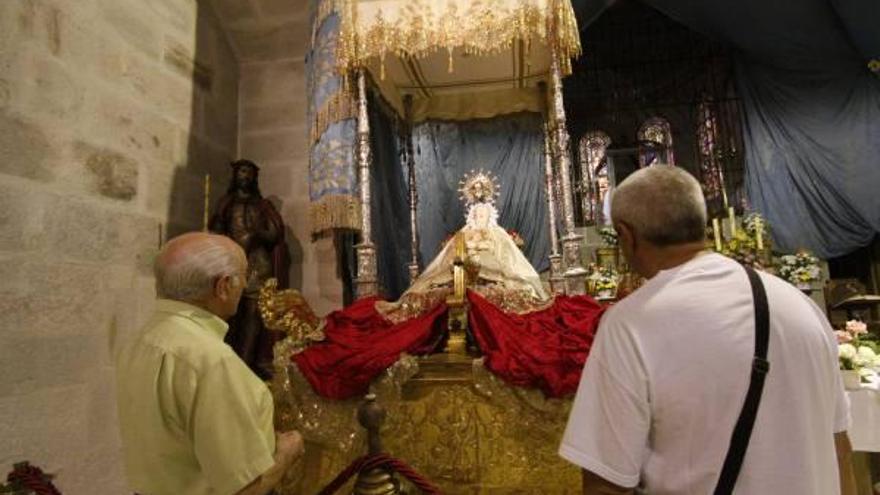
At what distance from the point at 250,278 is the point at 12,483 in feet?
9.92

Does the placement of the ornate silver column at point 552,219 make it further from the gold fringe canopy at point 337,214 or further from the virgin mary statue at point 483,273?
the gold fringe canopy at point 337,214

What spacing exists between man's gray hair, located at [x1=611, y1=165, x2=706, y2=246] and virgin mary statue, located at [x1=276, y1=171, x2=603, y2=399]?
1886mm

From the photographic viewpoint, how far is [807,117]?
6723mm

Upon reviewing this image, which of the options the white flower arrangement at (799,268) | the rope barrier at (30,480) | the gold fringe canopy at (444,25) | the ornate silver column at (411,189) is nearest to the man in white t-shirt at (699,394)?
the rope barrier at (30,480)

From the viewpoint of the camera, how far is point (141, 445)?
5.09 ft

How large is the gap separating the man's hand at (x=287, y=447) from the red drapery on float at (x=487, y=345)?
153cm

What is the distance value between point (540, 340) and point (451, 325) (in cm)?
64

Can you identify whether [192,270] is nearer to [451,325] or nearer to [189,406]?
[189,406]

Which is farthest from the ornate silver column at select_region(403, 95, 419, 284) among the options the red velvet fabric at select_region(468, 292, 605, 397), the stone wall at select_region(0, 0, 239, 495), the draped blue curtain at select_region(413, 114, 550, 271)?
the stone wall at select_region(0, 0, 239, 495)

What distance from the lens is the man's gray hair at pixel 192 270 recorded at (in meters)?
1.68

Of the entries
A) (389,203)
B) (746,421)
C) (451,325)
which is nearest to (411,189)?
(389,203)

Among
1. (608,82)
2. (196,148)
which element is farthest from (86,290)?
(608,82)

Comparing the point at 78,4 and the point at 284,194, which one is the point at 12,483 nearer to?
the point at 78,4

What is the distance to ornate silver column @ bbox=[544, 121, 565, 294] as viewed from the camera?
5176mm
